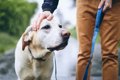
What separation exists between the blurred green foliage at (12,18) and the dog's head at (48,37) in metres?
12.5

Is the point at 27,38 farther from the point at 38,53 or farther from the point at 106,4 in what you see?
the point at 106,4

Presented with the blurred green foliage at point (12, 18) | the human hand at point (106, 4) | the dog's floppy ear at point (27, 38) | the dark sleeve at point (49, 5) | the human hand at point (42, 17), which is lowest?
the blurred green foliage at point (12, 18)

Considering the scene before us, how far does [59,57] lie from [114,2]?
665 cm

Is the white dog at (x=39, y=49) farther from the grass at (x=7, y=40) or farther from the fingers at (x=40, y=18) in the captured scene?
the grass at (x=7, y=40)

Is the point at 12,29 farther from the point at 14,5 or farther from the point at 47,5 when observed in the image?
the point at 47,5

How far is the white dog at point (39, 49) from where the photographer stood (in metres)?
5.69

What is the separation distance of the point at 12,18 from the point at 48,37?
1404cm

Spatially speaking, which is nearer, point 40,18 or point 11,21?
point 40,18

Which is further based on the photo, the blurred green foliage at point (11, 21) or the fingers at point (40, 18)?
the blurred green foliage at point (11, 21)

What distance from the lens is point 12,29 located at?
19.8 metres

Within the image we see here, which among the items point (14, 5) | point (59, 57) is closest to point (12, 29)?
point (14, 5)

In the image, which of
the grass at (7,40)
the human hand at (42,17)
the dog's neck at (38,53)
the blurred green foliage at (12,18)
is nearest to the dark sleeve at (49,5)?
the human hand at (42,17)

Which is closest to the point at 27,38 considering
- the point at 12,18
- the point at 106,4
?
the point at 106,4

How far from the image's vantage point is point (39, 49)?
19.8 feet
